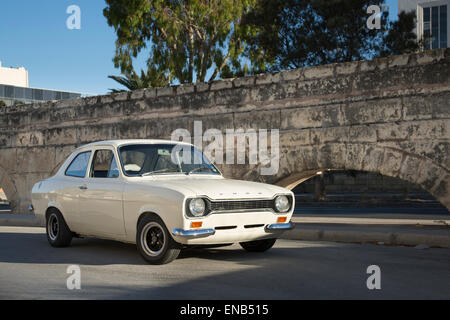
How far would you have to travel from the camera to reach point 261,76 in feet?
37.3

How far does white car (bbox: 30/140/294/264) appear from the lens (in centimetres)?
637

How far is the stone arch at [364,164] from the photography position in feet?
30.8

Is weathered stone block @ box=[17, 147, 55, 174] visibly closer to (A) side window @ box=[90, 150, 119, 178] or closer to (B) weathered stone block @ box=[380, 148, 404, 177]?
(A) side window @ box=[90, 150, 119, 178]

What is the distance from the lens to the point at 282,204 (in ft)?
23.2

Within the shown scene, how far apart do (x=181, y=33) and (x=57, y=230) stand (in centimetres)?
3005

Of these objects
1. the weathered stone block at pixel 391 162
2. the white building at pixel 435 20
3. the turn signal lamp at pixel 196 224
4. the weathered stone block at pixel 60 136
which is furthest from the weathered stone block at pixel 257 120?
the white building at pixel 435 20

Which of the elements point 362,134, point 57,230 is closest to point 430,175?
point 362,134

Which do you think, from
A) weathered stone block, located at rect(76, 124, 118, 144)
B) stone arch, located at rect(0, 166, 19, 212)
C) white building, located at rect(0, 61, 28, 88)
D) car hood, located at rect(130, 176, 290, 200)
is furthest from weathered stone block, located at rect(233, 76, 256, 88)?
white building, located at rect(0, 61, 28, 88)

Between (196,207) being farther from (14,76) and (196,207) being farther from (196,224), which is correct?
(14,76)

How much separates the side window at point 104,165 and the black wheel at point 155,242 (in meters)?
0.98

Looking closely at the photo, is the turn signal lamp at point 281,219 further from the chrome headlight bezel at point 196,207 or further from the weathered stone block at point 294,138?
the weathered stone block at point 294,138
